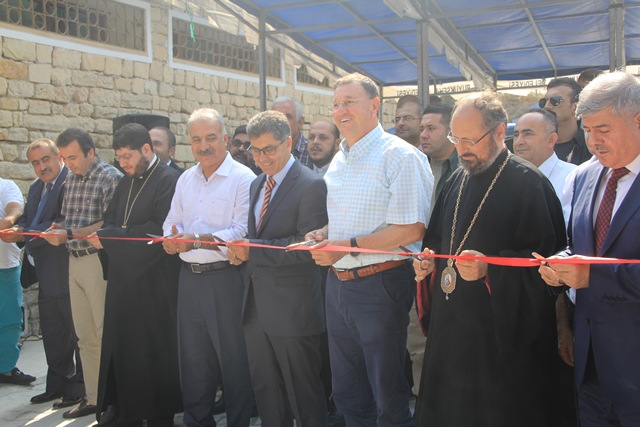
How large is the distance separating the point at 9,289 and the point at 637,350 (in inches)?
224

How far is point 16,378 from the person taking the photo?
19.5 ft

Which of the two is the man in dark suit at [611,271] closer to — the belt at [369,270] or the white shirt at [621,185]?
the white shirt at [621,185]

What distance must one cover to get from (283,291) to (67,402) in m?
2.75

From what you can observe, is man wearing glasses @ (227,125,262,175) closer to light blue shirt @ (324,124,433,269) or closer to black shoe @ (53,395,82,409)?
black shoe @ (53,395,82,409)

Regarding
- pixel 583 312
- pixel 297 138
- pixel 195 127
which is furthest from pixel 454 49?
pixel 583 312

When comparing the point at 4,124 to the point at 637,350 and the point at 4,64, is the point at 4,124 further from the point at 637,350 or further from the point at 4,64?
the point at 637,350

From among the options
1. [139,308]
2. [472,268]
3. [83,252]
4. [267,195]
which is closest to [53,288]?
[83,252]

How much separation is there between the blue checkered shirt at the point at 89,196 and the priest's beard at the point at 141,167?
1.34 ft

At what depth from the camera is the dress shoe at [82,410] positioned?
496cm

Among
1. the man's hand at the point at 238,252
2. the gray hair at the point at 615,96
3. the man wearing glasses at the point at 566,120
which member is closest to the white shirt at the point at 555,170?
the man wearing glasses at the point at 566,120

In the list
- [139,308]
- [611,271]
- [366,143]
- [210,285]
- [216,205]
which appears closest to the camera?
[611,271]

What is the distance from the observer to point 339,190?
3.54 metres

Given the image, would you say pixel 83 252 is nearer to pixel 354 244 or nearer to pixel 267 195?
pixel 267 195

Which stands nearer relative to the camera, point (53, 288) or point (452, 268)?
point (452, 268)
